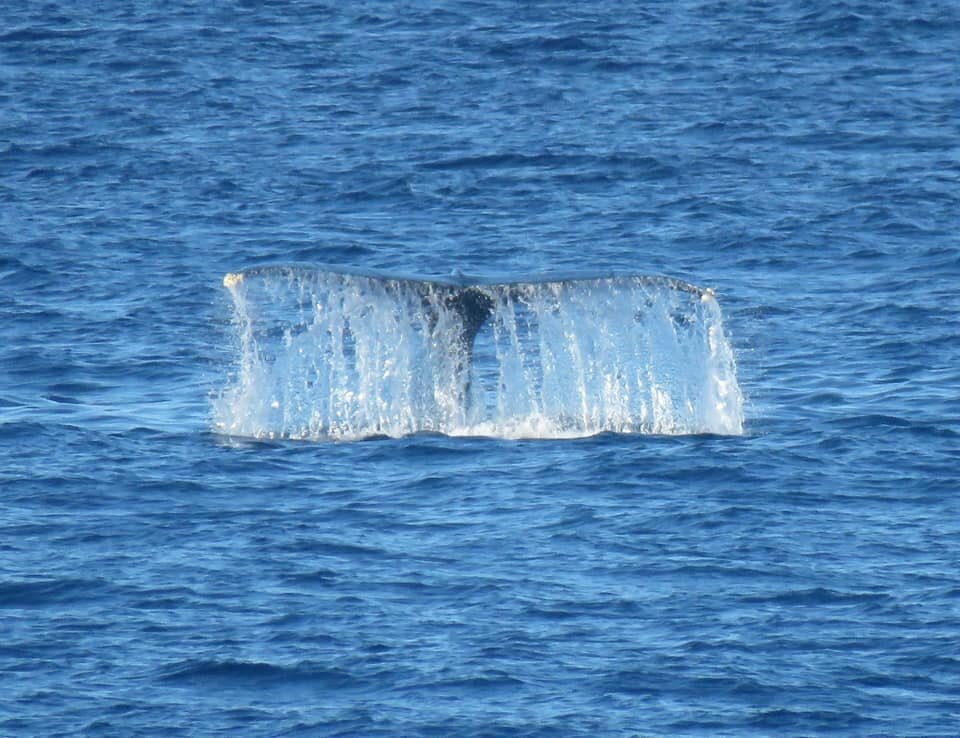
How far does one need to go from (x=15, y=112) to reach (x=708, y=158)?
49.5 feet

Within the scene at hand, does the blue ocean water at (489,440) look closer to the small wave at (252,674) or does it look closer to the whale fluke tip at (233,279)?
the small wave at (252,674)

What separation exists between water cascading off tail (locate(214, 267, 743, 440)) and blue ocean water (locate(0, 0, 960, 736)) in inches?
17.2

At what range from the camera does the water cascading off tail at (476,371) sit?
67.6 ft

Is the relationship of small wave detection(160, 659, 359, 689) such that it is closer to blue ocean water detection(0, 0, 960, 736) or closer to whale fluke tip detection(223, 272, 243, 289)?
blue ocean water detection(0, 0, 960, 736)

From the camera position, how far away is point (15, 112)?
152ft

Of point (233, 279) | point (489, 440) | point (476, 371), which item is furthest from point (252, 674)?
point (476, 371)

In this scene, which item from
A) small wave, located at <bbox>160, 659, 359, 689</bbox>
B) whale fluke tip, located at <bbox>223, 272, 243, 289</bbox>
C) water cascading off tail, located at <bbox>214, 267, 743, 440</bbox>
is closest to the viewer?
small wave, located at <bbox>160, 659, 359, 689</bbox>

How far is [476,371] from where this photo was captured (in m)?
25.0

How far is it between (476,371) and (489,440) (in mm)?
3201

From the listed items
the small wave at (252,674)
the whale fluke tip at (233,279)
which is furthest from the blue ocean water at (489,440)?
the whale fluke tip at (233,279)

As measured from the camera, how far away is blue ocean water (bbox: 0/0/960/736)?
1567 centimetres

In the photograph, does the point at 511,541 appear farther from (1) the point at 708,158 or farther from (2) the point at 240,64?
(2) the point at 240,64

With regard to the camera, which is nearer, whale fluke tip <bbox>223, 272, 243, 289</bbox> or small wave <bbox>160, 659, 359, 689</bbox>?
small wave <bbox>160, 659, 359, 689</bbox>

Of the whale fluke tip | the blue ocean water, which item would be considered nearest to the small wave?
the blue ocean water
